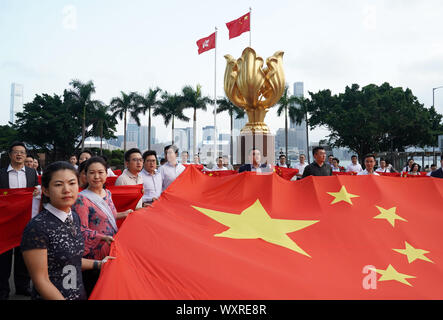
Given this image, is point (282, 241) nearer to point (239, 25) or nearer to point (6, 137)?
point (239, 25)

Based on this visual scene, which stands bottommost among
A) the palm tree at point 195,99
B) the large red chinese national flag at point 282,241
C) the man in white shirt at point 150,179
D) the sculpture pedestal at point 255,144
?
the large red chinese national flag at point 282,241

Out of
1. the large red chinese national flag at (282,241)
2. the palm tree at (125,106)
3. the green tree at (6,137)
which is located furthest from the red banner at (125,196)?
the green tree at (6,137)

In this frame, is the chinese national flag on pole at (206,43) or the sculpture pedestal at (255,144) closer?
the sculpture pedestal at (255,144)

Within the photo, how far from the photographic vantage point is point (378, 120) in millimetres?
30516

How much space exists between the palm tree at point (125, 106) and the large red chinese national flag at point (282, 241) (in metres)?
38.6

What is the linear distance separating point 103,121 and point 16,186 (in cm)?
4105

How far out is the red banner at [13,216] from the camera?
361 centimetres

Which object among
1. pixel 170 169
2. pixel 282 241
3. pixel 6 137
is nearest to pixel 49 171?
pixel 282 241

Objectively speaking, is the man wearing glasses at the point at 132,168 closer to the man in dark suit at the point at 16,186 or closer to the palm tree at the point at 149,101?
the man in dark suit at the point at 16,186

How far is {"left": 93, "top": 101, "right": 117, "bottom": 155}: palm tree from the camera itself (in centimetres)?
4116

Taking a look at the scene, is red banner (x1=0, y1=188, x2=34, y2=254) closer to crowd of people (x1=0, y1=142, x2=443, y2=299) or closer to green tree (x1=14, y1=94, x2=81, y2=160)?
crowd of people (x1=0, y1=142, x2=443, y2=299)

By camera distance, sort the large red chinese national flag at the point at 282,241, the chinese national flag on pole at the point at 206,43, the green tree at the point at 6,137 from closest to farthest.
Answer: the large red chinese national flag at the point at 282,241 < the chinese national flag on pole at the point at 206,43 < the green tree at the point at 6,137

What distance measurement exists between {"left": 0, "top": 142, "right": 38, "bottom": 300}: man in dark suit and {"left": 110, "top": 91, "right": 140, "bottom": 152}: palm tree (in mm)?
37882

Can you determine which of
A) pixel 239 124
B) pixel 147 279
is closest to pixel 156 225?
pixel 147 279
